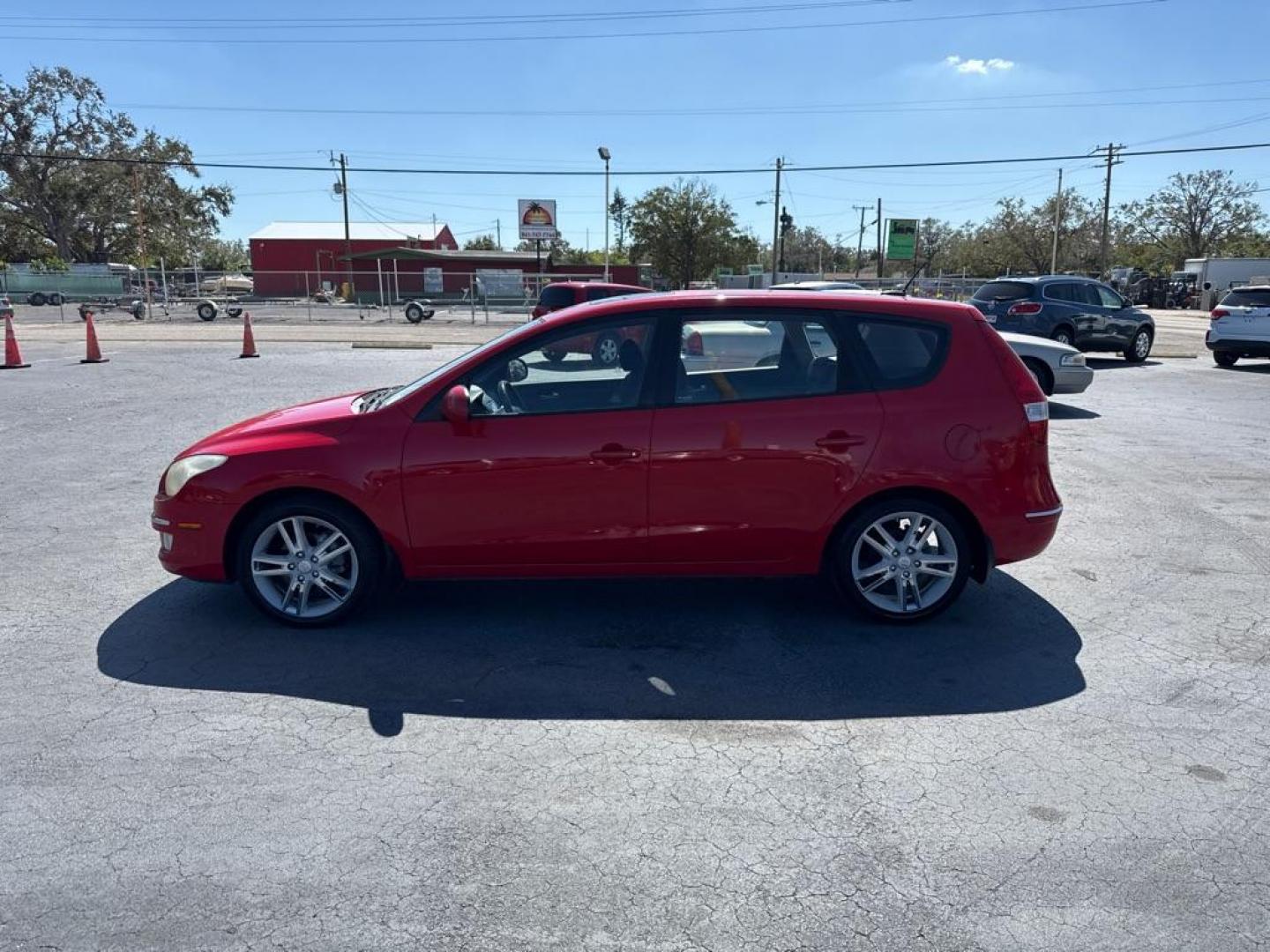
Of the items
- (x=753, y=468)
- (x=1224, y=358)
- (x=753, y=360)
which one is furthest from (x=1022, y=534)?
(x=1224, y=358)

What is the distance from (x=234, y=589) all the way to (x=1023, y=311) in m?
16.1

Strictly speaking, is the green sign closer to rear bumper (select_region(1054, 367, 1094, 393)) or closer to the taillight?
rear bumper (select_region(1054, 367, 1094, 393))

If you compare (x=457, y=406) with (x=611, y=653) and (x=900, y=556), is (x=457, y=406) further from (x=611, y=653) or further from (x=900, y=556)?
(x=900, y=556)

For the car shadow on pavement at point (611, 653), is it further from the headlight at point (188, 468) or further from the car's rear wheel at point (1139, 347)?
the car's rear wheel at point (1139, 347)

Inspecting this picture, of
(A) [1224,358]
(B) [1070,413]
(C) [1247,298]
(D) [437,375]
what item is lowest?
(B) [1070,413]

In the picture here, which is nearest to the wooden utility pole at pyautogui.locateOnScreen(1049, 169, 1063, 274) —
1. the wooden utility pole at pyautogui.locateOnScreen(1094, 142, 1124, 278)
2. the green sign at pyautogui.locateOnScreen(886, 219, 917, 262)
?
the wooden utility pole at pyautogui.locateOnScreen(1094, 142, 1124, 278)

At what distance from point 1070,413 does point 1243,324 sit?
9.07 meters

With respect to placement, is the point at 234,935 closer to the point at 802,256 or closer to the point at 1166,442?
the point at 1166,442

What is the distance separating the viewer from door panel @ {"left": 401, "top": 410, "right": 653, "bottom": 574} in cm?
445

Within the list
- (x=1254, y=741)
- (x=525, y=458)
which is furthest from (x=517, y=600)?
(x=1254, y=741)

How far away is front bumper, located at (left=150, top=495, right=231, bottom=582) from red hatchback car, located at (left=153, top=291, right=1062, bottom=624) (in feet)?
0.04

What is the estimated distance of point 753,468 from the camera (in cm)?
450

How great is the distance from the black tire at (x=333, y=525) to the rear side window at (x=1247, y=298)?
19.5 metres

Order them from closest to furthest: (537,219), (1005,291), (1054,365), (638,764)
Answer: (638,764) < (1054,365) < (1005,291) < (537,219)
